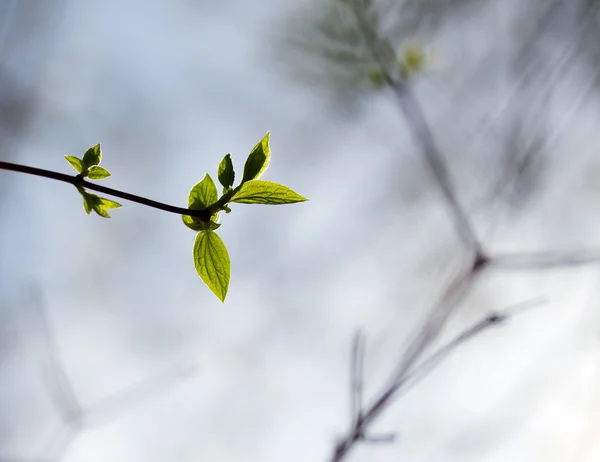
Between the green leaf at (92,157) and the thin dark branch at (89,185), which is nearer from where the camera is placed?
the thin dark branch at (89,185)

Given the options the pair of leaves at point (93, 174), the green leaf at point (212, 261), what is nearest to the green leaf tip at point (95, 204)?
the pair of leaves at point (93, 174)

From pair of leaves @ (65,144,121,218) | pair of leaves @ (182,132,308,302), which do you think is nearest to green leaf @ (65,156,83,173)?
pair of leaves @ (65,144,121,218)

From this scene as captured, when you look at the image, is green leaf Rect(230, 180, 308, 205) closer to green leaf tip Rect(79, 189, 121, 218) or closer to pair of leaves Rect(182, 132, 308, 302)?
pair of leaves Rect(182, 132, 308, 302)

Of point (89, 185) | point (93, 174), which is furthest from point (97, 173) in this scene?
point (89, 185)

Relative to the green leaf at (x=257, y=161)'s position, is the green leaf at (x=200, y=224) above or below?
below

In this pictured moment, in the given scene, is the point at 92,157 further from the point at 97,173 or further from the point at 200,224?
the point at 200,224

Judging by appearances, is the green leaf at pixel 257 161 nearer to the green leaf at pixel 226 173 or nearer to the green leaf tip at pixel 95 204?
the green leaf at pixel 226 173

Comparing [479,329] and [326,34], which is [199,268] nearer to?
[479,329]
